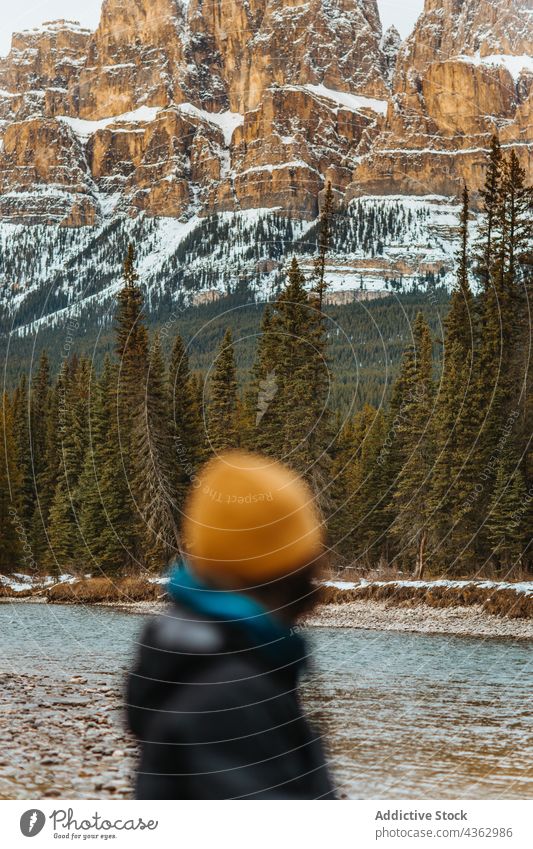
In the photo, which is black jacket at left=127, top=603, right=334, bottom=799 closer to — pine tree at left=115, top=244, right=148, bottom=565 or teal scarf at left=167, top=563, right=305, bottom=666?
teal scarf at left=167, top=563, right=305, bottom=666

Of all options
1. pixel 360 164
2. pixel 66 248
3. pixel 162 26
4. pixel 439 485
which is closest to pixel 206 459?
pixel 66 248

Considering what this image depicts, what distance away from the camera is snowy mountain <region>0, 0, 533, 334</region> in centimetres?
543

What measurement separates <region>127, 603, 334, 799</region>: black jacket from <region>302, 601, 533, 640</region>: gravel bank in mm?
15656

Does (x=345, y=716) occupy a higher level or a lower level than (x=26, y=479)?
lower

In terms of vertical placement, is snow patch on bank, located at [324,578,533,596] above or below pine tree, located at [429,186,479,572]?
below

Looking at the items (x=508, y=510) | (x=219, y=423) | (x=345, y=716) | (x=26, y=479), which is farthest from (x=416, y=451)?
(x=508, y=510)

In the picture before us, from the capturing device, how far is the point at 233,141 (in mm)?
10125

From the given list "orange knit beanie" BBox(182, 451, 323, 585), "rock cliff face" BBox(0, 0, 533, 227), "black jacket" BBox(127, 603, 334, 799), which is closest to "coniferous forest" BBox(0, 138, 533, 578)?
"rock cliff face" BBox(0, 0, 533, 227)

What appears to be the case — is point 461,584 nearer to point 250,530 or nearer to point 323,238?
point 323,238

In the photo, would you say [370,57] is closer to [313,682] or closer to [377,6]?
[377,6]

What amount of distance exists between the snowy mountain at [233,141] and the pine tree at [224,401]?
894 millimetres

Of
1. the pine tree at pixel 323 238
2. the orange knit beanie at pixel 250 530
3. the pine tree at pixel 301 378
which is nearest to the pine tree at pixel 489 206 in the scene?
the pine tree at pixel 301 378
